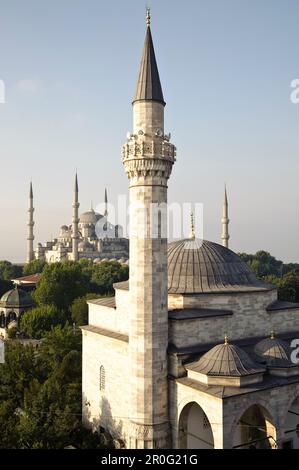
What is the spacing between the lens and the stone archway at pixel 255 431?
12930mm

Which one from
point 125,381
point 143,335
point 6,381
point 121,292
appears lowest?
point 6,381

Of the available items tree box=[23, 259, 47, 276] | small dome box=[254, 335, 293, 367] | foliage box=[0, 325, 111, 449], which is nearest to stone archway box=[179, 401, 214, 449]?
small dome box=[254, 335, 293, 367]

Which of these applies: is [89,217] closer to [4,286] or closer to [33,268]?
[33,268]

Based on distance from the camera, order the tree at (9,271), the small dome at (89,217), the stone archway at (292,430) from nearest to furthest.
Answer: the stone archway at (292,430) → the tree at (9,271) → the small dome at (89,217)

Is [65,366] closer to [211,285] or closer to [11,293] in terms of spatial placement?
[211,285]

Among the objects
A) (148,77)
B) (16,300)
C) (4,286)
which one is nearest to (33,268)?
(4,286)

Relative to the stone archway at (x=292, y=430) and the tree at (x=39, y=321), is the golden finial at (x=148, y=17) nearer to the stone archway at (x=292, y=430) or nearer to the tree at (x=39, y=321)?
the stone archway at (x=292, y=430)

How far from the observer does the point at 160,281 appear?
1388 cm

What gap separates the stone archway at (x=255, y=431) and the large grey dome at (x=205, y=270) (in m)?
4.31

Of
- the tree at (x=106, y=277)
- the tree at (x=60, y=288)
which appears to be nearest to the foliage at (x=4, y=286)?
the tree at (x=106, y=277)

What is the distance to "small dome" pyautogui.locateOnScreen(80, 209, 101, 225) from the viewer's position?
285 feet

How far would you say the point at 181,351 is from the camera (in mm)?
13961
